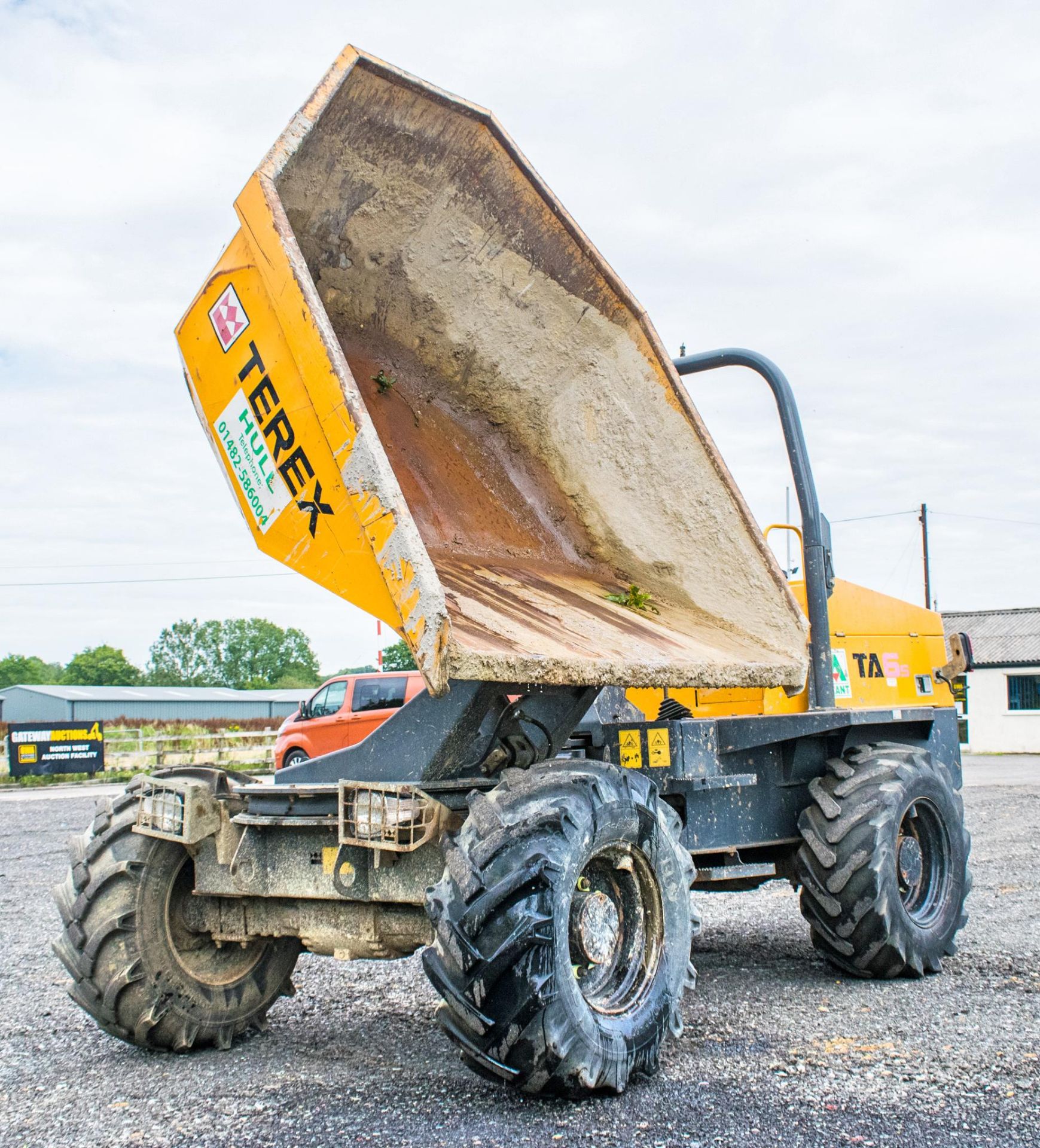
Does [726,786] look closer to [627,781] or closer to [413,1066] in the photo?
[627,781]

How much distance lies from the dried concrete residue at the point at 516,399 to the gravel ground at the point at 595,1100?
1.44 metres

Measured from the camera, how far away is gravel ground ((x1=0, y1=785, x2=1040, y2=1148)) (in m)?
3.45

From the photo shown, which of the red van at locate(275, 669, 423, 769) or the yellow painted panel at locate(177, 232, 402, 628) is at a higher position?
the yellow painted panel at locate(177, 232, 402, 628)

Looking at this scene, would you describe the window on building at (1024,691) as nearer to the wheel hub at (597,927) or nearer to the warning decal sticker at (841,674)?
the warning decal sticker at (841,674)

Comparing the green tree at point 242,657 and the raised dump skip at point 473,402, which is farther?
the green tree at point 242,657

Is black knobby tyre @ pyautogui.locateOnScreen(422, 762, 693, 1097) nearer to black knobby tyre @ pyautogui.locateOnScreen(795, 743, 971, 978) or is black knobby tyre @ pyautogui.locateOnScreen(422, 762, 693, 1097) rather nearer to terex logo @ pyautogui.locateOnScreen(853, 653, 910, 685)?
black knobby tyre @ pyautogui.locateOnScreen(795, 743, 971, 978)

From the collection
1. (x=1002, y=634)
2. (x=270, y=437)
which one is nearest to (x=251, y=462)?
(x=270, y=437)

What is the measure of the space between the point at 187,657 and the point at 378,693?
86.4m

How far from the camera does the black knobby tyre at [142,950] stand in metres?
4.25

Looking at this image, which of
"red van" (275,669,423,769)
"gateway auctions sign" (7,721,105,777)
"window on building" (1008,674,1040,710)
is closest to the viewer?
"red van" (275,669,423,769)

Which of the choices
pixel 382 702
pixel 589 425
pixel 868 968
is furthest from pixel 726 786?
pixel 382 702

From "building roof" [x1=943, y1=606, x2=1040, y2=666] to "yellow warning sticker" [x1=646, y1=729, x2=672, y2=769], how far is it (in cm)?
3419

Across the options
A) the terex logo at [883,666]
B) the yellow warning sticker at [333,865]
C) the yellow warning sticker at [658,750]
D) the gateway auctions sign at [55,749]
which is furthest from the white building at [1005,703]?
the yellow warning sticker at [333,865]

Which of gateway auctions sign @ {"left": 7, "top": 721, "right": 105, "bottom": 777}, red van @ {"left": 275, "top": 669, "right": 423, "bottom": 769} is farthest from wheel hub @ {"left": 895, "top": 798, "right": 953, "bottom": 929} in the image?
gateway auctions sign @ {"left": 7, "top": 721, "right": 105, "bottom": 777}
